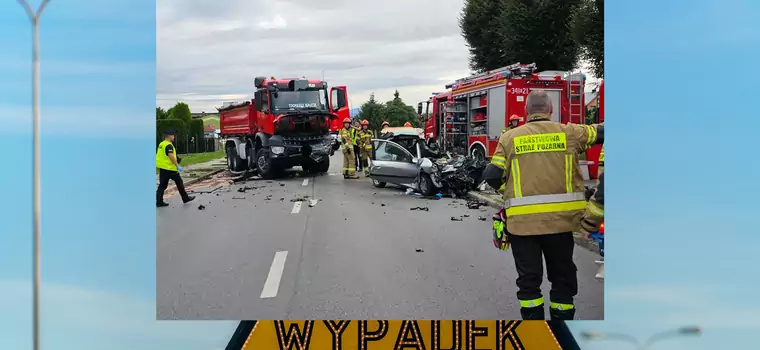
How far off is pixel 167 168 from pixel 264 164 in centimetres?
97

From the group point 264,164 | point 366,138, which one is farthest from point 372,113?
point 264,164

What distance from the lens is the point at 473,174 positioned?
14.3 ft

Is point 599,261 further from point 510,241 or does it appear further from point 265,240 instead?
point 265,240

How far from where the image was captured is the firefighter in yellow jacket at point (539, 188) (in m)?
3.85

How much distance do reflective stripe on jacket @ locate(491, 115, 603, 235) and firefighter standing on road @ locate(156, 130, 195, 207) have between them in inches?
84.5

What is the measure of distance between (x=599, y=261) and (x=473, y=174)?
3.32ft

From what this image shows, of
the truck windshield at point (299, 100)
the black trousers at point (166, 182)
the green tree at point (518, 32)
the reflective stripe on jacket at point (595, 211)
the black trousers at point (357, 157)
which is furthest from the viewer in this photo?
the black trousers at point (357, 157)

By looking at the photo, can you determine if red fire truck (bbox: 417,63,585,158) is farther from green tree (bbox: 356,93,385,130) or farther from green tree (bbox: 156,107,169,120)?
green tree (bbox: 156,107,169,120)

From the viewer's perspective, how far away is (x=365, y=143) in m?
4.80

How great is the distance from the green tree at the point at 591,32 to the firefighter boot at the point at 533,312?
62.6 inches

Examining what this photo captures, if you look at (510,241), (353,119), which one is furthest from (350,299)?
(353,119)

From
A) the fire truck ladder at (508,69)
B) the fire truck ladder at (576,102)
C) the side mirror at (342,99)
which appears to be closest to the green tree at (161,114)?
the side mirror at (342,99)

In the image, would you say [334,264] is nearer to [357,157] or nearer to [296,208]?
[296,208]

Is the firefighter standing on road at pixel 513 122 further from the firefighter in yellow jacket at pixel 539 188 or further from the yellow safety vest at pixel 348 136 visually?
the yellow safety vest at pixel 348 136
